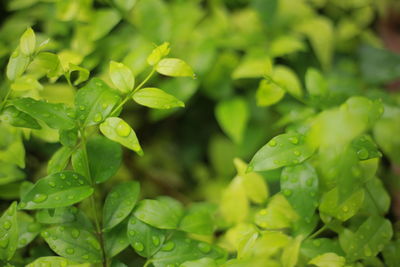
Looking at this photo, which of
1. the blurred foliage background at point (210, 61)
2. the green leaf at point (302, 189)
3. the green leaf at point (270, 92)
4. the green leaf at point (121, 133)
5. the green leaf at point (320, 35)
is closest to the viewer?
the green leaf at point (121, 133)

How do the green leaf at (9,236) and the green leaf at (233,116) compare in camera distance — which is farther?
the green leaf at (233,116)

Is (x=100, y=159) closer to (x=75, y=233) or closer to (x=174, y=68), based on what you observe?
(x=75, y=233)

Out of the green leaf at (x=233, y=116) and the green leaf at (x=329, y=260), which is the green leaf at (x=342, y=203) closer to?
the green leaf at (x=329, y=260)

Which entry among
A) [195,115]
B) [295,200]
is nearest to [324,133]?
[295,200]

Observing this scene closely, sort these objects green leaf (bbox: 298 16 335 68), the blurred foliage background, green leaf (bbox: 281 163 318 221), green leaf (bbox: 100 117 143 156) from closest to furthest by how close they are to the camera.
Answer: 1. green leaf (bbox: 100 117 143 156)
2. green leaf (bbox: 281 163 318 221)
3. the blurred foliage background
4. green leaf (bbox: 298 16 335 68)

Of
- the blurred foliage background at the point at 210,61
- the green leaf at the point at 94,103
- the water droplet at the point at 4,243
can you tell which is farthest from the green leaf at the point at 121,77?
the water droplet at the point at 4,243

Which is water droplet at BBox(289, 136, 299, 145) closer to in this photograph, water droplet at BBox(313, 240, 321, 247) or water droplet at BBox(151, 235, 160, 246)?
water droplet at BBox(313, 240, 321, 247)

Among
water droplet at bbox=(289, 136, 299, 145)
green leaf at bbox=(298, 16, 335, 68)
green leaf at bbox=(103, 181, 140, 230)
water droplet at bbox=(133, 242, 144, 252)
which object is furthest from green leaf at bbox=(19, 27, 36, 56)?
green leaf at bbox=(298, 16, 335, 68)

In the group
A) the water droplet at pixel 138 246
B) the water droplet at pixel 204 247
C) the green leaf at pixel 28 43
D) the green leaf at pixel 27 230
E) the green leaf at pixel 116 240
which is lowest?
the green leaf at pixel 27 230
